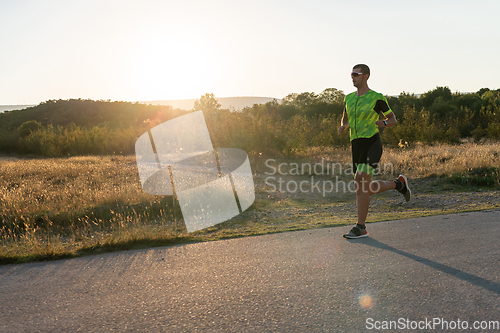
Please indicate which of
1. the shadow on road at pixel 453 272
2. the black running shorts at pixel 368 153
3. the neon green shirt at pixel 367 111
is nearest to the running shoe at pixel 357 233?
the shadow on road at pixel 453 272

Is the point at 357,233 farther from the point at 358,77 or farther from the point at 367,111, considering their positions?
the point at 358,77

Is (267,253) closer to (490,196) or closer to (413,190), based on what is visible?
(490,196)

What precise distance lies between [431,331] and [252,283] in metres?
1.45

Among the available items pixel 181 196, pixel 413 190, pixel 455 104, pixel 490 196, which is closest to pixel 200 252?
pixel 181 196

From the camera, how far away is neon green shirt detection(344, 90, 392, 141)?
444 cm

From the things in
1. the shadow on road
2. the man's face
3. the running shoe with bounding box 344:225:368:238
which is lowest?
the running shoe with bounding box 344:225:368:238

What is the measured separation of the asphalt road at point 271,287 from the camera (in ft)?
8.10

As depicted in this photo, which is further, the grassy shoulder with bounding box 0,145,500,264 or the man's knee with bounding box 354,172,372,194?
the grassy shoulder with bounding box 0,145,500,264

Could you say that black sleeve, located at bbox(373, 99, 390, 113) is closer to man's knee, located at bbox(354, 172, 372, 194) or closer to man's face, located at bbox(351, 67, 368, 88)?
man's face, located at bbox(351, 67, 368, 88)

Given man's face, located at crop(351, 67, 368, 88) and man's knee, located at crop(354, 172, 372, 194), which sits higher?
man's face, located at crop(351, 67, 368, 88)

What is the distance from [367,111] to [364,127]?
202 mm

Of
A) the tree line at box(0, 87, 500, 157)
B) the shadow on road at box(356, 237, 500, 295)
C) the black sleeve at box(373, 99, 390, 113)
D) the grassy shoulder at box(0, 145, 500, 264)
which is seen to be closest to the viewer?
the shadow on road at box(356, 237, 500, 295)

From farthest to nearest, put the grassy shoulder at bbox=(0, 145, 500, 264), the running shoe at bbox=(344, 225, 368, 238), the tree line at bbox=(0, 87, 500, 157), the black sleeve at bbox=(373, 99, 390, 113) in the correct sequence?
the tree line at bbox=(0, 87, 500, 157)
the grassy shoulder at bbox=(0, 145, 500, 264)
the running shoe at bbox=(344, 225, 368, 238)
the black sleeve at bbox=(373, 99, 390, 113)

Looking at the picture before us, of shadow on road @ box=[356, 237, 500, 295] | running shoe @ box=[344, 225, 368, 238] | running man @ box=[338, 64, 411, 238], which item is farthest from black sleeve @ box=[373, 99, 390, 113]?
shadow on road @ box=[356, 237, 500, 295]
